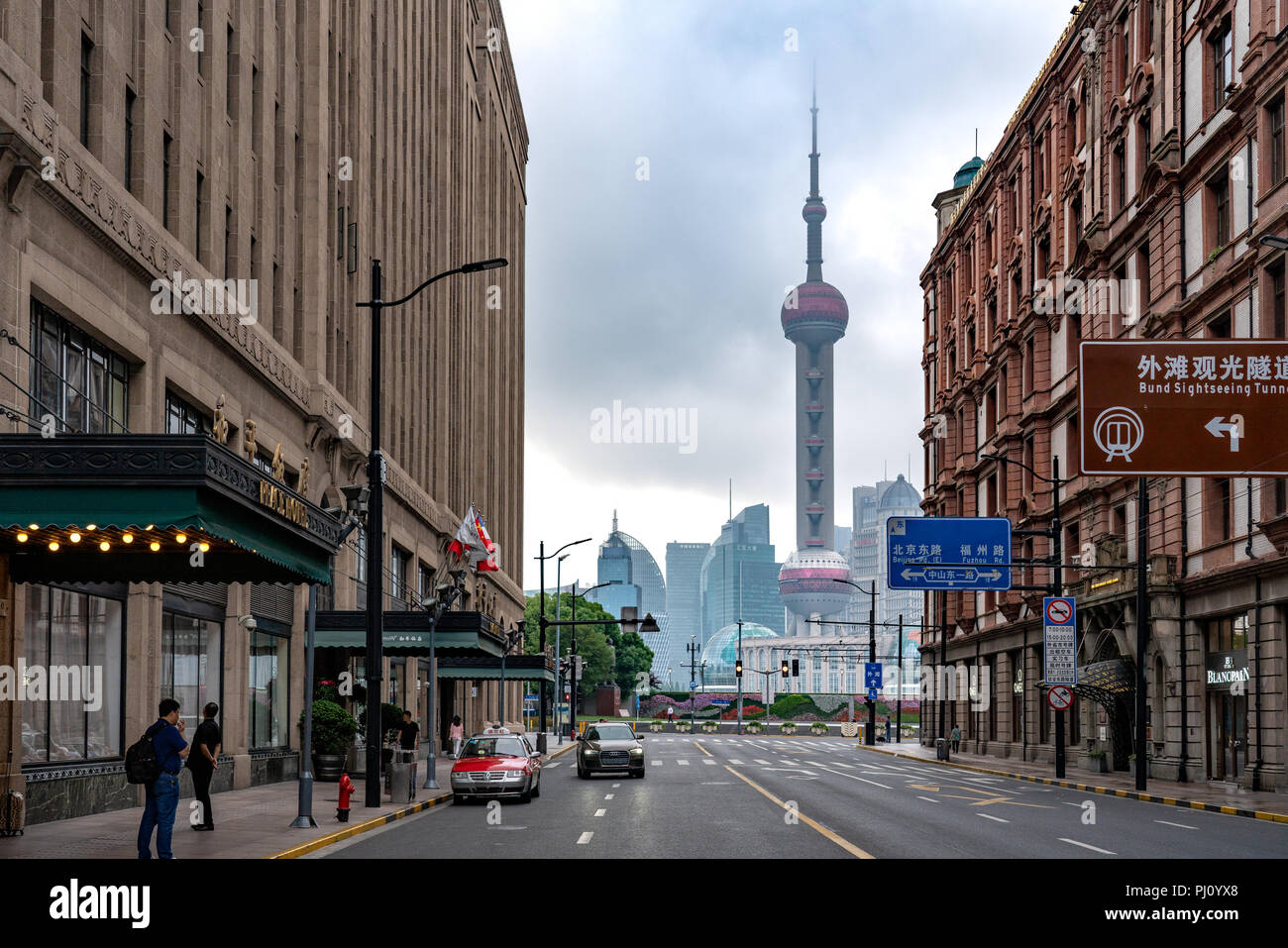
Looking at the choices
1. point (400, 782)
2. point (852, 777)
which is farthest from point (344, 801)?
point (852, 777)

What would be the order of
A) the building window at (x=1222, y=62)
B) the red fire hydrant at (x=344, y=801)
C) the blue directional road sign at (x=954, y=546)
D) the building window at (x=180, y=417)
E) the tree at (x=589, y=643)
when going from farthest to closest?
1. the tree at (x=589, y=643)
2. the blue directional road sign at (x=954, y=546)
3. the building window at (x=1222, y=62)
4. the building window at (x=180, y=417)
5. the red fire hydrant at (x=344, y=801)

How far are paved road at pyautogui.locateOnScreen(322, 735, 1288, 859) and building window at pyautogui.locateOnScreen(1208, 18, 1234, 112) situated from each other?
68.3ft

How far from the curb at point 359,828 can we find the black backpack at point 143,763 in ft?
7.51

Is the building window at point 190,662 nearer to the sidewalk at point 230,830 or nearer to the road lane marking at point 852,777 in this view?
the sidewalk at point 230,830

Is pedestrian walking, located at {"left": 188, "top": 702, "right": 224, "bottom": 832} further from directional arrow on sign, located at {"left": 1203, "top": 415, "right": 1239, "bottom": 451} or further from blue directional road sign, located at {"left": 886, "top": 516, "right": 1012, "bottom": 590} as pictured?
blue directional road sign, located at {"left": 886, "top": 516, "right": 1012, "bottom": 590}

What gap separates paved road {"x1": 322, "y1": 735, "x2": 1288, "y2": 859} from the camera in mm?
21125

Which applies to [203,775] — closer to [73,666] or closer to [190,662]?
[73,666]

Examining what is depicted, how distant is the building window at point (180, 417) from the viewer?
1257 inches

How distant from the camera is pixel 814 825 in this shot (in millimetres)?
25609

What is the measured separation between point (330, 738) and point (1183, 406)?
74.5 feet

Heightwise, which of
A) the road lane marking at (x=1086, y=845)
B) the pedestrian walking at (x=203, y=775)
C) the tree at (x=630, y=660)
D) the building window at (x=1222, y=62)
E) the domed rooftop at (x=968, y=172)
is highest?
the domed rooftop at (x=968, y=172)

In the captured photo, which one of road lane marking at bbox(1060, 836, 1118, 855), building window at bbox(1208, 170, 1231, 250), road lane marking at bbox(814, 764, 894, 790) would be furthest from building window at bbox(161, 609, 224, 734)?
building window at bbox(1208, 170, 1231, 250)

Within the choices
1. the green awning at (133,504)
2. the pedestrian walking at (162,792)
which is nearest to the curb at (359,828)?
the pedestrian walking at (162,792)
